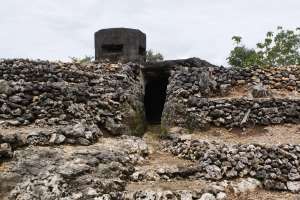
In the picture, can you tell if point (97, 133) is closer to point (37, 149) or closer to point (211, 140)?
point (37, 149)

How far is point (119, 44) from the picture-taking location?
1329cm

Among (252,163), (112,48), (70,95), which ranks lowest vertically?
(252,163)

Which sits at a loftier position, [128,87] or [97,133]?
[128,87]

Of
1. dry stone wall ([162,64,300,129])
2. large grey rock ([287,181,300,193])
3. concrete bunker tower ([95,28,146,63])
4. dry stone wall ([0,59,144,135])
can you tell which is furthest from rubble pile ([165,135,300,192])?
concrete bunker tower ([95,28,146,63])

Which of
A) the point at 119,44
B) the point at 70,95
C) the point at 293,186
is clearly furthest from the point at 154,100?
the point at 293,186

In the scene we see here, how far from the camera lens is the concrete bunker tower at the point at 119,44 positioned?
13.2 metres

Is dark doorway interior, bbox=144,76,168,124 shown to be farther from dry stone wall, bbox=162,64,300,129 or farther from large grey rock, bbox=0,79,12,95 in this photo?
large grey rock, bbox=0,79,12,95

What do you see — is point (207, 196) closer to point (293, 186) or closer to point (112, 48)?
point (293, 186)

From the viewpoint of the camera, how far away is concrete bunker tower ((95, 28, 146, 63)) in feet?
43.4

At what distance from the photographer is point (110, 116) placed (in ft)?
32.3

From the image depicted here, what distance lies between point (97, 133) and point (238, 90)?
412cm

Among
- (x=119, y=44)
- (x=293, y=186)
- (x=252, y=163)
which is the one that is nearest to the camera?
(x=293, y=186)

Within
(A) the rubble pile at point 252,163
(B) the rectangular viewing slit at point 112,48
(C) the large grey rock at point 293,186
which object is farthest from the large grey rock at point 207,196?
(B) the rectangular viewing slit at point 112,48

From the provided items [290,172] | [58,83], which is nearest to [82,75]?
[58,83]
